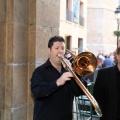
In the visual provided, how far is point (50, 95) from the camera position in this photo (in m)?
2.67

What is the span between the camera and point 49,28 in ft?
12.8

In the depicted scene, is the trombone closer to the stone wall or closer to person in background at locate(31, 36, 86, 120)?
person in background at locate(31, 36, 86, 120)

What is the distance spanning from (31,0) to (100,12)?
1229 inches

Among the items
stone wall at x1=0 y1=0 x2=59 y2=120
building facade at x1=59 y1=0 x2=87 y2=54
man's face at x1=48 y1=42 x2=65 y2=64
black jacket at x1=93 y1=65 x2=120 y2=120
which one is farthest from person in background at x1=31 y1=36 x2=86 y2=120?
building facade at x1=59 y1=0 x2=87 y2=54

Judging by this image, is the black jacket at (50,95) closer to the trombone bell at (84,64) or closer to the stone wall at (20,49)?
the trombone bell at (84,64)

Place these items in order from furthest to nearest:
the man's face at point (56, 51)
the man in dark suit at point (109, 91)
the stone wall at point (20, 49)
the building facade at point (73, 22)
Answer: the building facade at point (73, 22), the stone wall at point (20, 49), the man in dark suit at point (109, 91), the man's face at point (56, 51)

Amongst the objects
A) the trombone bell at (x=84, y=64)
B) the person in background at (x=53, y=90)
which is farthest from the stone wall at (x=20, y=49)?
the trombone bell at (x=84, y=64)

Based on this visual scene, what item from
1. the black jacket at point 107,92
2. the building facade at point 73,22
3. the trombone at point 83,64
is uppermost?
the building facade at point 73,22

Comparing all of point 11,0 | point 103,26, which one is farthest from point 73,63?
point 103,26

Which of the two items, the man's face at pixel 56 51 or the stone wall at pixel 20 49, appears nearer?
the man's face at pixel 56 51

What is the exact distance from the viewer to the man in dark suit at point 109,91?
292 cm

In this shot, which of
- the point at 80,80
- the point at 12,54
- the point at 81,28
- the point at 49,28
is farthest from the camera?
the point at 81,28

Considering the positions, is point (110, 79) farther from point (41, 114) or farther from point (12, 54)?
point (12, 54)

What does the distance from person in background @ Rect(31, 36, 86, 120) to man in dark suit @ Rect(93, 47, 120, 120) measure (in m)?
0.35
